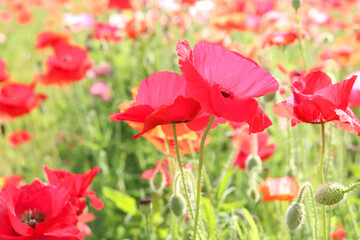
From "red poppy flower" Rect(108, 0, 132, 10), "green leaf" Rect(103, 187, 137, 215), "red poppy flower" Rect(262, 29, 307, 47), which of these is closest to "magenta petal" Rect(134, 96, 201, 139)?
"green leaf" Rect(103, 187, 137, 215)

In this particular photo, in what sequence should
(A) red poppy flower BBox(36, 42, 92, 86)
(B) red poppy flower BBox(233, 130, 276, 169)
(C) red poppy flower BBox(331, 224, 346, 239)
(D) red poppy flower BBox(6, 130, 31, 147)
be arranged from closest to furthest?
(C) red poppy flower BBox(331, 224, 346, 239) → (B) red poppy flower BBox(233, 130, 276, 169) → (A) red poppy flower BBox(36, 42, 92, 86) → (D) red poppy flower BBox(6, 130, 31, 147)

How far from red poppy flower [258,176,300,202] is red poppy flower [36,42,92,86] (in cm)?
140

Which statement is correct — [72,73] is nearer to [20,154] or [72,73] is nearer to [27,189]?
[20,154]

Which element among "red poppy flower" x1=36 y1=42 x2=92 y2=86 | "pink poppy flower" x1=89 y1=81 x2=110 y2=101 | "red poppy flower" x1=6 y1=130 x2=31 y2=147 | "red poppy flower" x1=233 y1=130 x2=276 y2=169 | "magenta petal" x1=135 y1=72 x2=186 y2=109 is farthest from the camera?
"pink poppy flower" x1=89 y1=81 x2=110 y2=101

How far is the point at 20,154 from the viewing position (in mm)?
3045

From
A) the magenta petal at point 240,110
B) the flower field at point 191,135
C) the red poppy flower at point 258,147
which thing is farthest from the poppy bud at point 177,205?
the red poppy flower at point 258,147

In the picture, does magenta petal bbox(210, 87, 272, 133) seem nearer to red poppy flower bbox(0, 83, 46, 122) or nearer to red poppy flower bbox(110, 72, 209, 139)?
red poppy flower bbox(110, 72, 209, 139)

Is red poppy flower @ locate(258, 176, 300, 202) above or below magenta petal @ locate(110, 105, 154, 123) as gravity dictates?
below

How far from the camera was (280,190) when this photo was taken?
4.26 ft

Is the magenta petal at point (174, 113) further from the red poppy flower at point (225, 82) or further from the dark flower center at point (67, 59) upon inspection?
the dark flower center at point (67, 59)

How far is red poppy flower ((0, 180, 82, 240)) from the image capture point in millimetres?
874

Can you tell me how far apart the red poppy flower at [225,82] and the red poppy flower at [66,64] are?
1.72 meters

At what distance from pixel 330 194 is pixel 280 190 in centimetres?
48

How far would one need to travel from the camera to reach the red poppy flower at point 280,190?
1265mm
